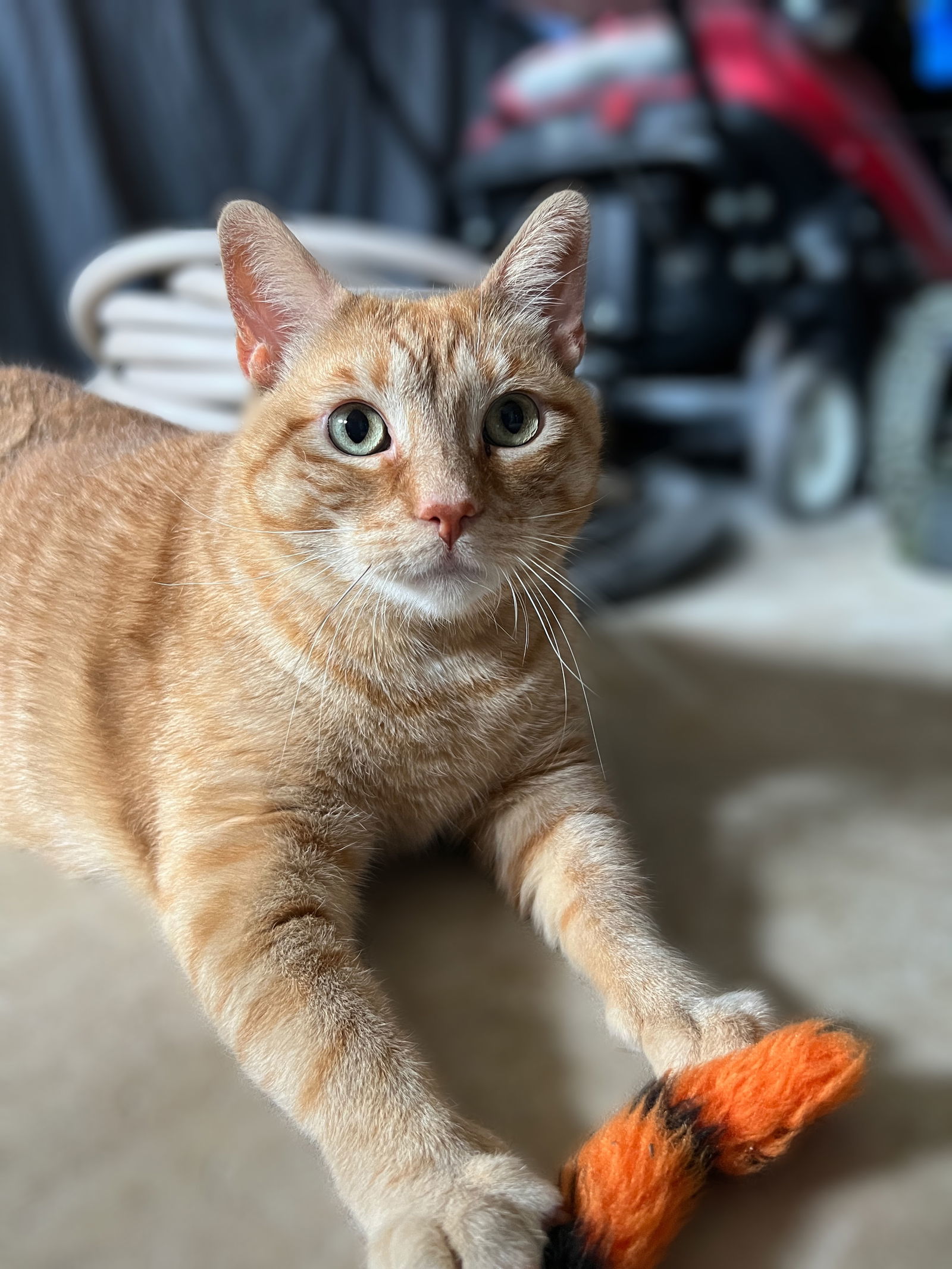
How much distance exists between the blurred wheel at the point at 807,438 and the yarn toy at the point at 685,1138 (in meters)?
2.24

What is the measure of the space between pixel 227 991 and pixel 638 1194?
39 centimetres

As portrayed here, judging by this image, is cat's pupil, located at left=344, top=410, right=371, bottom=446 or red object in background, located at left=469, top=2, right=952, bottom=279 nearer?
cat's pupil, located at left=344, top=410, right=371, bottom=446

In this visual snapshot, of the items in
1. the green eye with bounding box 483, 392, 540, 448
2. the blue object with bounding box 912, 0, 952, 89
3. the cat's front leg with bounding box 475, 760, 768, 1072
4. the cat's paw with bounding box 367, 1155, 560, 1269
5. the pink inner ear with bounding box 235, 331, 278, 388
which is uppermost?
the blue object with bounding box 912, 0, 952, 89

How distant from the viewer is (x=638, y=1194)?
0.73 metres

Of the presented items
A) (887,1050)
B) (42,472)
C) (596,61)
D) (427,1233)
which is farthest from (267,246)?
(596,61)

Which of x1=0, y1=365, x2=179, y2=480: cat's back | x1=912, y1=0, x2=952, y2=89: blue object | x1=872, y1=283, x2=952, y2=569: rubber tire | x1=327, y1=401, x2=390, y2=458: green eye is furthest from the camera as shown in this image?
x1=912, y1=0, x2=952, y2=89: blue object

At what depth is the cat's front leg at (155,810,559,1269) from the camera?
28.9 inches

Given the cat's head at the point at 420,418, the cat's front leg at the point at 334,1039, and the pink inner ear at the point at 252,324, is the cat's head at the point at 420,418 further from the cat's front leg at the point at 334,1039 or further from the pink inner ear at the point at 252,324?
the cat's front leg at the point at 334,1039

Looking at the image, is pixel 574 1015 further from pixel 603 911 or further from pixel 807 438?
pixel 807 438

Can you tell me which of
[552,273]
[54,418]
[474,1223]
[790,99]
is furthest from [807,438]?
[474,1223]

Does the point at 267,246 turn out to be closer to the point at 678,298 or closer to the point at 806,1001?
the point at 806,1001

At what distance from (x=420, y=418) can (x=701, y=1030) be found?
625 mm

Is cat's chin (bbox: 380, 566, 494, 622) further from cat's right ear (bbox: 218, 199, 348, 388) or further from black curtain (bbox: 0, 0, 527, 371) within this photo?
black curtain (bbox: 0, 0, 527, 371)

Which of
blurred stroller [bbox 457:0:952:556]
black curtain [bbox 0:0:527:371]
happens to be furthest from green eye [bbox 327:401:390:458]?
blurred stroller [bbox 457:0:952:556]
